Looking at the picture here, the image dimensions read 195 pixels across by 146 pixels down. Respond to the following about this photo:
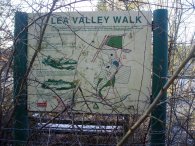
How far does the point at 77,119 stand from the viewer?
5.23 m

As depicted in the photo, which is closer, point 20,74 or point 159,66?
point 159,66

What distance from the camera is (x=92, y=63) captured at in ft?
17.1

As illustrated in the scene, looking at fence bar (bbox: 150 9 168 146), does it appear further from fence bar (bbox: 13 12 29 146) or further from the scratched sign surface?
fence bar (bbox: 13 12 29 146)

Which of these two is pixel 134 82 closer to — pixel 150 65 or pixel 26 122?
pixel 150 65

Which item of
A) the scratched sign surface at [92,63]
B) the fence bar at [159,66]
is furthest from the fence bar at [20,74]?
the fence bar at [159,66]

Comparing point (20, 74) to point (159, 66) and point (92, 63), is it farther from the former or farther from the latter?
point (159, 66)

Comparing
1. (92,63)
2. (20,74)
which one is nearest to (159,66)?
(92,63)

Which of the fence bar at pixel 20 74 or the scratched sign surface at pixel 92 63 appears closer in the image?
the scratched sign surface at pixel 92 63

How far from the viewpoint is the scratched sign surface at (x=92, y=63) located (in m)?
5.12

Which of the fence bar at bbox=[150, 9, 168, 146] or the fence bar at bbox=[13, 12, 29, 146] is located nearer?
the fence bar at bbox=[150, 9, 168, 146]

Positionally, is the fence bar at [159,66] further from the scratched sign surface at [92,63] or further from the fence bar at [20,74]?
the fence bar at [20,74]

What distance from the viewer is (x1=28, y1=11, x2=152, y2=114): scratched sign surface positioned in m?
5.12

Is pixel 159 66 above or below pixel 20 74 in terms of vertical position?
above

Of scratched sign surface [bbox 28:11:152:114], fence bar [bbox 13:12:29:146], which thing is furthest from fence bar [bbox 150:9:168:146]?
fence bar [bbox 13:12:29:146]
